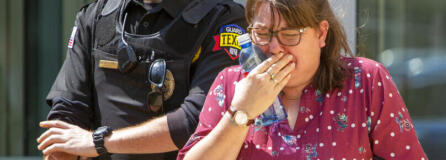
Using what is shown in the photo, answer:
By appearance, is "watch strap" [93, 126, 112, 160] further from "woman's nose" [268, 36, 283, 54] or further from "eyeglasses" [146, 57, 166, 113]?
"woman's nose" [268, 36, 283, 54]

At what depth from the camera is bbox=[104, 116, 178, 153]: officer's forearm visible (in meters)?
2.54

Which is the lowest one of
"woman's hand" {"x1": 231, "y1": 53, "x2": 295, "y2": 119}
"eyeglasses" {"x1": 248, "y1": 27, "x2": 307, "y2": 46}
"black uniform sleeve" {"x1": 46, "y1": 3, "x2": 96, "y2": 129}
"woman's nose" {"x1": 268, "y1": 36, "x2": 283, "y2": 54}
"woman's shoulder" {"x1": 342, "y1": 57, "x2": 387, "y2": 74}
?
"black uniform sleeve" {"x1": 46, "y1": 3, "x2": 96, "y2": 129}

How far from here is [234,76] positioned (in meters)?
2.23

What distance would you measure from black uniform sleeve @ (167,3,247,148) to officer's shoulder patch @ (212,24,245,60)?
0.04ft

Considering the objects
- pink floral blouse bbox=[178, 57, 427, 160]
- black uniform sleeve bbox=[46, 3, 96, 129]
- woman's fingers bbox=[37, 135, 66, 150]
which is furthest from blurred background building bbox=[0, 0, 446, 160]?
woman's fingers bbox=[37, 135, 66, 150]

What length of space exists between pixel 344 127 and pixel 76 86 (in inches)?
47.6

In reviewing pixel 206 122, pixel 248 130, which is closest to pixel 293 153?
pixel 248 130

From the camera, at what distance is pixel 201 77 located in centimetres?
258

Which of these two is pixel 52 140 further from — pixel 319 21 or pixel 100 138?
pixel 319 21

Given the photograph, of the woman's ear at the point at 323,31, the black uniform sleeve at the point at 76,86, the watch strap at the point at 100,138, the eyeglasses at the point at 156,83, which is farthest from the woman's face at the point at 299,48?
the black uniform sleeve at the point at 76,86

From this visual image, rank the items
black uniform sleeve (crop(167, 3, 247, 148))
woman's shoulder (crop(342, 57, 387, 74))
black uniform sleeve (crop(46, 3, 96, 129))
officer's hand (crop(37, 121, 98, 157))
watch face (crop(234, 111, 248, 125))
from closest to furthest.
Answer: watch face (crop(234, 111, 248, 125)) < woman's shoulder (crop(342, 57, 387, 74)) < black uniform sleeve (crop(167, 3, 247, 148)) < officer's hand (crop(37, 121, 98, 157)) < black uniform sleeve (crop(46, 3, 96, 129))

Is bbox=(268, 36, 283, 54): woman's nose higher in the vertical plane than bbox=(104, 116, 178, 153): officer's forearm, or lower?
higher

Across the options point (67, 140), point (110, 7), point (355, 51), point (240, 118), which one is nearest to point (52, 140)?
point (67, 140)

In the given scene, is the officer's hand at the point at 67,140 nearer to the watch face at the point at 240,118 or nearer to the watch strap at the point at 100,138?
the watch strap at the point at 100,138
